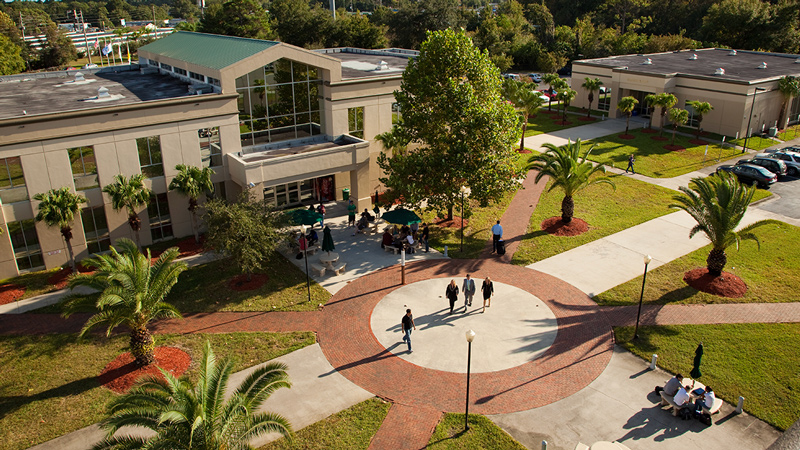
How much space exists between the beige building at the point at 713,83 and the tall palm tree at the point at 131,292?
150 feet

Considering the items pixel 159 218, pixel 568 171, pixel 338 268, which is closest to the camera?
pixel 338 268

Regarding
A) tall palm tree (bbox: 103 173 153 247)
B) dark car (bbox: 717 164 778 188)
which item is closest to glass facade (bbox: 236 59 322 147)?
tall palm tree (bbox: 103 173 153 247)

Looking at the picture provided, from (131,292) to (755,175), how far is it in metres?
37.4

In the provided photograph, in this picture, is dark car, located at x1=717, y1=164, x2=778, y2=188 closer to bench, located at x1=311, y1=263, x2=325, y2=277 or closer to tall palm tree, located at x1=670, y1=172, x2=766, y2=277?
tall palm tree, located at x1=670, y1=172, x2=766, y2=277

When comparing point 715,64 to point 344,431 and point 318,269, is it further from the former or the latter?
point 344,431

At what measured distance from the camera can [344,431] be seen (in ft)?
53.9

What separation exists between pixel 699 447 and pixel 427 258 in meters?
14.5

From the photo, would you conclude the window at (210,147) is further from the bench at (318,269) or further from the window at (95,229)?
the bench at (318,269)

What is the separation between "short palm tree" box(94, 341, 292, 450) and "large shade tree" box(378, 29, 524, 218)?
16263 millimetres

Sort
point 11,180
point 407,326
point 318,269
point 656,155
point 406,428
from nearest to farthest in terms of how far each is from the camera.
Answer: point 406,428, point 407,326, point 11,180, point 318,269, point 656,155

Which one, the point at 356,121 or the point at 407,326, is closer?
the point at 407,326

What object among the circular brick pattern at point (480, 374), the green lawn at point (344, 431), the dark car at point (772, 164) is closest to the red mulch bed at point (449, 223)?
the circular brick pattern at point (480, 374)

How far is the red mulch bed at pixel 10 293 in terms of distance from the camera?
948 inches

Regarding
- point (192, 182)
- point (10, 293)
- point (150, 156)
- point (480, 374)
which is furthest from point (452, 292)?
point (10, 293)
